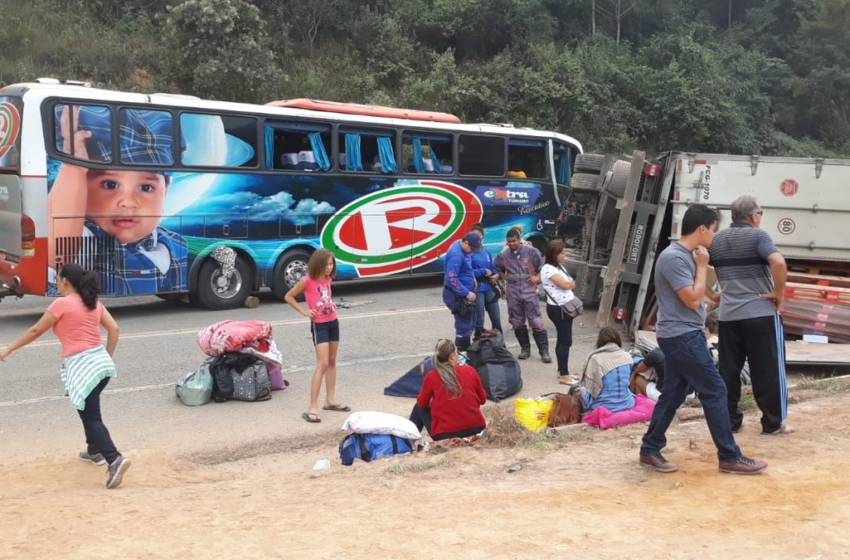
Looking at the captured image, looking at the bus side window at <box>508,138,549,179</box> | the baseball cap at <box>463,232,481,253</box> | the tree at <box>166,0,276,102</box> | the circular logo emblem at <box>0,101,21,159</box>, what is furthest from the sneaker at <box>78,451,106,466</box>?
the tree at <box>166,0,276,102</box>

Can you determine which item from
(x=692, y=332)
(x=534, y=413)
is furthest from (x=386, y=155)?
(x=692, y=332)

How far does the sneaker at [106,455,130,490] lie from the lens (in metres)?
5.81

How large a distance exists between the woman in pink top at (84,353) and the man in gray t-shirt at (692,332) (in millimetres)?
3786

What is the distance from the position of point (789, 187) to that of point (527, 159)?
6832 millimetres

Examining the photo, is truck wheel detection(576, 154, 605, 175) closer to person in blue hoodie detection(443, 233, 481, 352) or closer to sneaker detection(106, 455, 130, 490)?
person in blue hoodie detection(443, 233, 481, 352)

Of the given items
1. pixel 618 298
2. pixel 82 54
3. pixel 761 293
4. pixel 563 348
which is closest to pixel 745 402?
pixel 761 293

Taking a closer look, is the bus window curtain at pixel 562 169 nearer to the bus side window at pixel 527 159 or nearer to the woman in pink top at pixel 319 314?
the bus side window at pixel 527 159

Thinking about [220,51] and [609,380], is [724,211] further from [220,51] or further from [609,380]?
[220,51]

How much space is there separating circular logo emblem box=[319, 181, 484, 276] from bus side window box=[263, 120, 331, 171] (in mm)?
993

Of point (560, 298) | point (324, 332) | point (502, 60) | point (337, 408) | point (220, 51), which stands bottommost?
point (337, 408)

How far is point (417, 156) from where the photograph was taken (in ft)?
50.5

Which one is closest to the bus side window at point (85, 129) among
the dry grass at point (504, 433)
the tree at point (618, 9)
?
the dry grass at point (504, 433)

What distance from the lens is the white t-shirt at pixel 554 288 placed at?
9141mm

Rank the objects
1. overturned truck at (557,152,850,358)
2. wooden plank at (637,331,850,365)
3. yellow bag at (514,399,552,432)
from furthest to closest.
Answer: overturned truck at (557,152,850,358), wooden plank at (637,331,850,365), yellow bag at (514,399,552,432)
